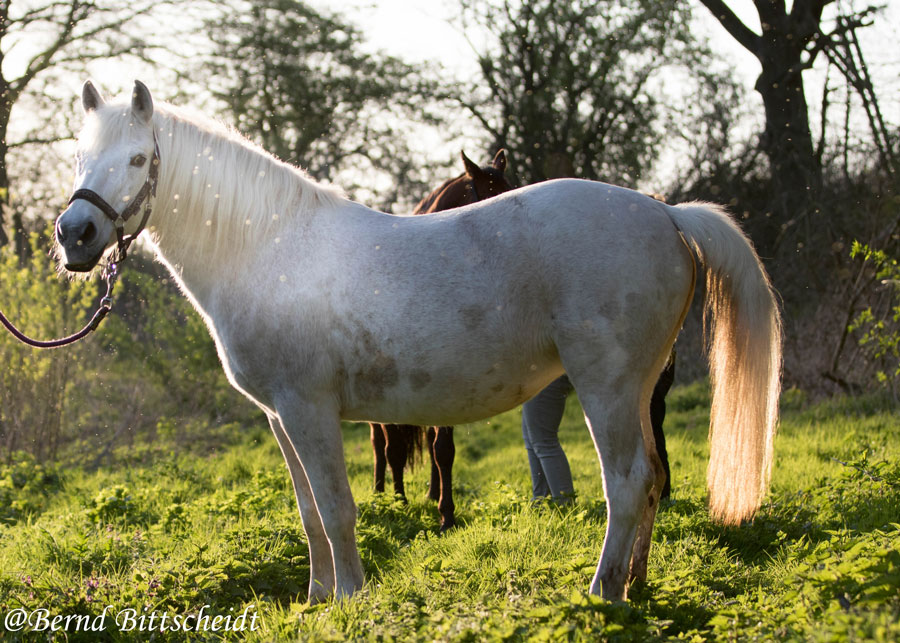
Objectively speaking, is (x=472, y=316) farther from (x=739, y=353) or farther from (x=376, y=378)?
(x=739, y=353)

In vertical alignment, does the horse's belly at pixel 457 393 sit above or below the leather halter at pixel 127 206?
below

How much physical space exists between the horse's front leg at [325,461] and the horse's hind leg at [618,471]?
1.11m

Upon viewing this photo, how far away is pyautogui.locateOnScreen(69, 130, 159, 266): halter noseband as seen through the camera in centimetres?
300

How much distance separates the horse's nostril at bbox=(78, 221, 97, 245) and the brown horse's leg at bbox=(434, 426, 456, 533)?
262 centimetres

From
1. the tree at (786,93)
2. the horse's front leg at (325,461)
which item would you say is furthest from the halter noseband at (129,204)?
the tree at (786,93)

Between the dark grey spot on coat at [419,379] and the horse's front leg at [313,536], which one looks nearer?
the dark grey spot on coat at [419,379]

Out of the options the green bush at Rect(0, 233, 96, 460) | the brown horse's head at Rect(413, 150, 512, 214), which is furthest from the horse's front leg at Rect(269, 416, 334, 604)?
the green bush at Rect(0, 233, 96, 460)

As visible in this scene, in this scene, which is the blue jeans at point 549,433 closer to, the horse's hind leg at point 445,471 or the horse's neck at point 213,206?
the horse's hind leg at point 445,471

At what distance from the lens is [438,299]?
300cm

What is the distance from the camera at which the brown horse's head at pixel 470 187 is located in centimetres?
516

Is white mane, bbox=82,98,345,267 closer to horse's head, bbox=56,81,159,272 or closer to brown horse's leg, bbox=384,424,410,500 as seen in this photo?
horse's head, bbox=56,81,159,272

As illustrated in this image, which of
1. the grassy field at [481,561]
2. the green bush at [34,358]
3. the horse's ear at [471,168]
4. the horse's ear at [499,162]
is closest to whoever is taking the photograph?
the grassy field at [481,561]

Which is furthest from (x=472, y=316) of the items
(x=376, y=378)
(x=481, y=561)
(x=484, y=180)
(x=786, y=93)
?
(x=786, y=93)

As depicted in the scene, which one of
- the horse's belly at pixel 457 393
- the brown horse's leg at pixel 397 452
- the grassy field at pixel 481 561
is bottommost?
the grassy field at pixel 481 561
